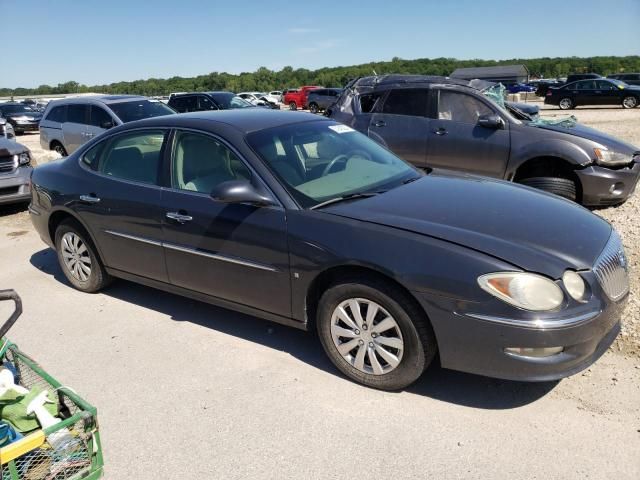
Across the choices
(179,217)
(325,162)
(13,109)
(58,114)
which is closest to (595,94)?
(58,114)

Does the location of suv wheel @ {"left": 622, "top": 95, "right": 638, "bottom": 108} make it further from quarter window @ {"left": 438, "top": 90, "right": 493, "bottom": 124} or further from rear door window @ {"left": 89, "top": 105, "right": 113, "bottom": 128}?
rear door window @ {"left": 89, "top": 105, "right": 113, "bottom": 128}

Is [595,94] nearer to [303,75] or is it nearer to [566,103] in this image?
[566,103]

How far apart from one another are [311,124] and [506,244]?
201 cm

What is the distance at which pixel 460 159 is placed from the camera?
→ 7066 millimetres

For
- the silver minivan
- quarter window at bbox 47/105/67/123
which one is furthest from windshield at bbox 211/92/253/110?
quarter window at bbox 47/105/67/123

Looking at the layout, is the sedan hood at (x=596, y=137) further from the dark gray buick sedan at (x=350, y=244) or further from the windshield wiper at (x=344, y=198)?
the windshield wiper at (x=344, y=198)

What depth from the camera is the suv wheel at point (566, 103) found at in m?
26.5

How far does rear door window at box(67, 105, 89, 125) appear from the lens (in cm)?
1120

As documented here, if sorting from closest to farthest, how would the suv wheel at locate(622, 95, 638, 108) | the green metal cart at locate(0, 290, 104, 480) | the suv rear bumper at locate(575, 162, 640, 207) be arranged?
the green metal cart at locate(0, 290, 104, 480) < the suv rear bumper at locate(575, 162, 640, 207) < the suv wheel at locate(622, 95, 638, 108)

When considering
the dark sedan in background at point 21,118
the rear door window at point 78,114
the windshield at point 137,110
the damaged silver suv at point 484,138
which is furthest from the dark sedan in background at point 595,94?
the dark sedan in background at point 21,118

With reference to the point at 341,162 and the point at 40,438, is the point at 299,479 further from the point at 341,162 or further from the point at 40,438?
the point at 341,162

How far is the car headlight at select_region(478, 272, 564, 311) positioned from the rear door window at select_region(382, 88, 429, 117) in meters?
5.10

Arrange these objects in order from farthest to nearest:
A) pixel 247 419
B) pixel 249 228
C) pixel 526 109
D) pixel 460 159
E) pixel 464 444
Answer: pixel 526 109 → pixel 460 159 → pixel 249 228 → pixel 247 419 → pixel 464 444

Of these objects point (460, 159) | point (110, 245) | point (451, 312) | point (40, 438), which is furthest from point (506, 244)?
→ point (460, 159)
